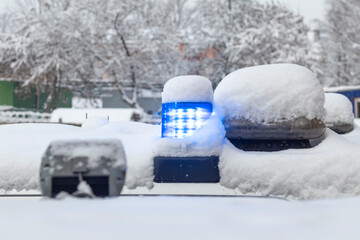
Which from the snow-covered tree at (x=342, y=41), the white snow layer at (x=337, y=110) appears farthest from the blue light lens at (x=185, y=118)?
the snow-covered tree at (x=342, y=41)

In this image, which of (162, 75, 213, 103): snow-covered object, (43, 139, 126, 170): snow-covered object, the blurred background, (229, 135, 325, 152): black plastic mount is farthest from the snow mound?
the blurred background

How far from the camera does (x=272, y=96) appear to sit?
105 inches

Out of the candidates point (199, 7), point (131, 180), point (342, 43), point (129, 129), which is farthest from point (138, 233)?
point (342, 43)

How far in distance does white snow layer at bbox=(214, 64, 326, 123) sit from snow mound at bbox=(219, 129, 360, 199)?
0.31 meters

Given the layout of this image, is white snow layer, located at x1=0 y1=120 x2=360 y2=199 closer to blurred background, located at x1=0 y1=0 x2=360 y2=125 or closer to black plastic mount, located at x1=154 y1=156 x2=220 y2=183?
black plastic mount, located at x1=154 y1=156 x2=220 y2=183

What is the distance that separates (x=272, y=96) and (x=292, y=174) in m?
0.56

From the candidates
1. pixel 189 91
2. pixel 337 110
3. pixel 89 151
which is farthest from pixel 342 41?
pixel 89 151

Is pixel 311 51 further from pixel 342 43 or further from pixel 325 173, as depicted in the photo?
pixel 325 173

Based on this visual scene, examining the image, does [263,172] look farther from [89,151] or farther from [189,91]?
[89,151]

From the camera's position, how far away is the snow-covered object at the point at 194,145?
2.42 metres

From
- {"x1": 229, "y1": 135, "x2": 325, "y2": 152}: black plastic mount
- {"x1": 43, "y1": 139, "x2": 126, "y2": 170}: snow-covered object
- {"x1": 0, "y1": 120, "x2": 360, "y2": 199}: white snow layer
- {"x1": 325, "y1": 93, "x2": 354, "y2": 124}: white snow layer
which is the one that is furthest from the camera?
{"x1": 325, "y1": 93, "x2": 354, "y2": 124}: white snow layer

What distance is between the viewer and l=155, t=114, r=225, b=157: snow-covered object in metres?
2.42

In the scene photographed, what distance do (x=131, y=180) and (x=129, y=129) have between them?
1.60 metres

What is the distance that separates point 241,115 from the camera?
264cm
